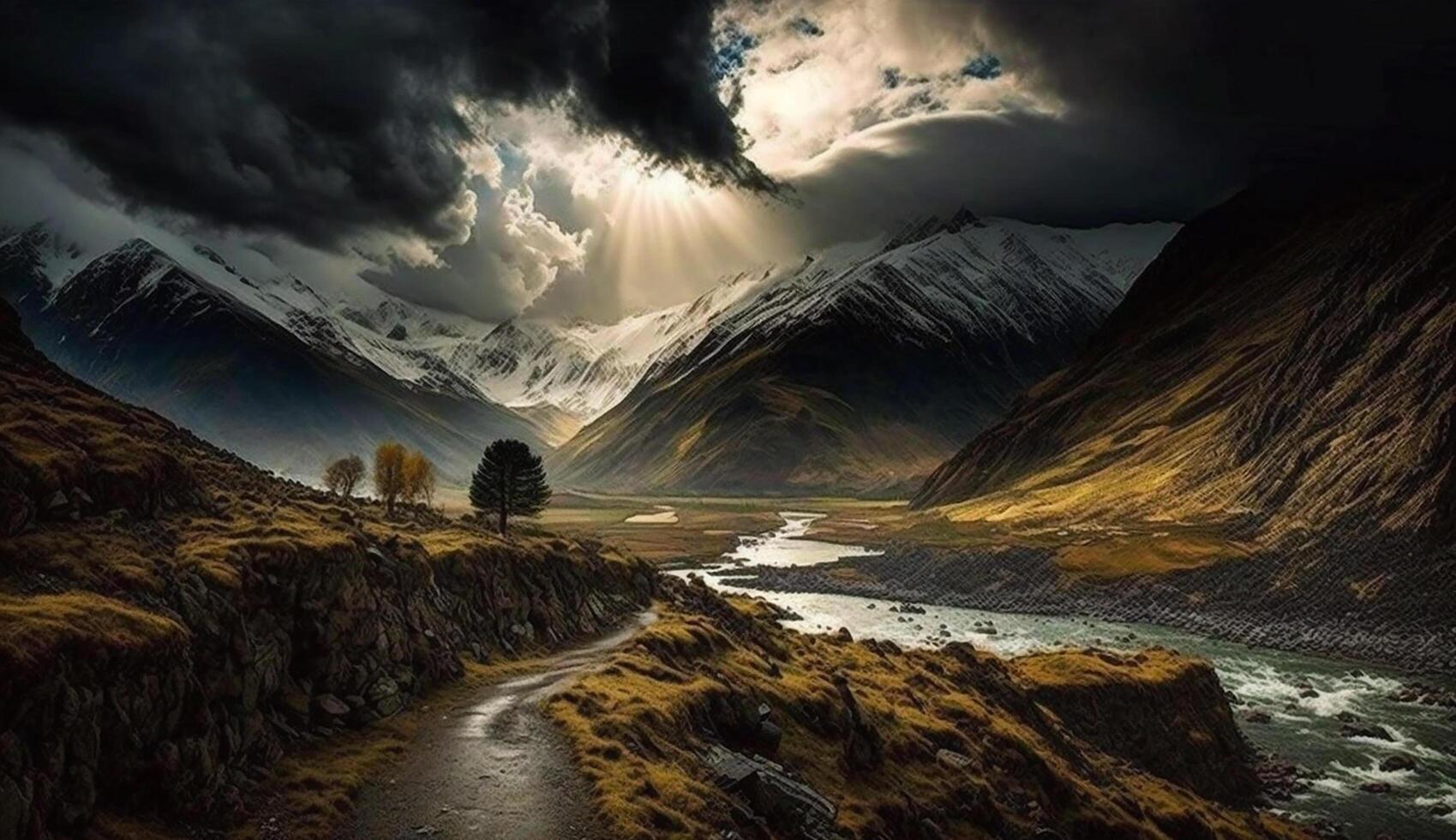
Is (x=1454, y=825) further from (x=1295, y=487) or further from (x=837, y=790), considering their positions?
(x=1295, y=487)

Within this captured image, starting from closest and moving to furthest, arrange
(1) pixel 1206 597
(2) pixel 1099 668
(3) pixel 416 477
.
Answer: (2) pixel 1099 668 → (3) pixel 416 477 → (1) pixel 1206 597

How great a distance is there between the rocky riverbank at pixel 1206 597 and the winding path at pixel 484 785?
123552 millimetres

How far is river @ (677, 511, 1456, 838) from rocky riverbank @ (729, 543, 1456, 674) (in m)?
6.07

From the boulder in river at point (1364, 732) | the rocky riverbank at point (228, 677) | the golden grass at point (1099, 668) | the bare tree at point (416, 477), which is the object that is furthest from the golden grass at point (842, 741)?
the bare tree at point (416, 477)

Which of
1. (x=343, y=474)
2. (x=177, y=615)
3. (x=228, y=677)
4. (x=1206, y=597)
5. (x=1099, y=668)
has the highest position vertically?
(x=343, y=474)

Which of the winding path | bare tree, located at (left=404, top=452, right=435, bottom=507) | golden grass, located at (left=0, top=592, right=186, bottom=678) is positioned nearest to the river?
bare tree, located at (left=404, top=452, right=435, bottom=507)

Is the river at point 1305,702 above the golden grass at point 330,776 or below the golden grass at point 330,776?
below

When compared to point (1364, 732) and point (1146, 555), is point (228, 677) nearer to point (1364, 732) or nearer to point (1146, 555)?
point (1364, 732)

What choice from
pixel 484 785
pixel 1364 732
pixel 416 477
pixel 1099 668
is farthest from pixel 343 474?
pixel 1364 732

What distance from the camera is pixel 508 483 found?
297 ft

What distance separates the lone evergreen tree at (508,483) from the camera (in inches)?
3548

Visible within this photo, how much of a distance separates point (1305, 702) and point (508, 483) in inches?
3648

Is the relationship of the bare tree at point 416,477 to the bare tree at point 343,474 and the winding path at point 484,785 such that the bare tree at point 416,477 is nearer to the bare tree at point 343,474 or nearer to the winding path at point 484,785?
the bare tree at point 343,474

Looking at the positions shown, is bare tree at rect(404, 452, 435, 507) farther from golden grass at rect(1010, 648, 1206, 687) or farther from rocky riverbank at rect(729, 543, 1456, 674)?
rocky riverbank at rect(729, 543, 1456, 674)
